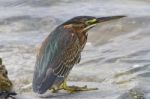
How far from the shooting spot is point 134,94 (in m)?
7.17

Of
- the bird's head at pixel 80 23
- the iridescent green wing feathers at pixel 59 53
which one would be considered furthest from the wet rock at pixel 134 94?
the bird's head at pixel 80 23

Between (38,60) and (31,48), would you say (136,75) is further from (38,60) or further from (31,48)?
(31,48)

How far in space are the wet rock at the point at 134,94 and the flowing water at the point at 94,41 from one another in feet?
0.21

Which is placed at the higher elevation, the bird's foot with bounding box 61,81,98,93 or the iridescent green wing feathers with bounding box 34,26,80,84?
the iridescent green wing feathers with bounding box 34,26,80,84

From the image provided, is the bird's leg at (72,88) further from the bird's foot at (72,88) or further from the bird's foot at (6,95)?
the bird's foot at (6,95)

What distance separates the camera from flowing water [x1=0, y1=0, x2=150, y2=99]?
795cm

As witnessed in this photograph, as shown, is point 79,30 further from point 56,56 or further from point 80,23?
point 56,56

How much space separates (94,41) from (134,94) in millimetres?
3024

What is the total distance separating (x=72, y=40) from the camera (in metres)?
7.24

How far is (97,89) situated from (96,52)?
2.05 meters

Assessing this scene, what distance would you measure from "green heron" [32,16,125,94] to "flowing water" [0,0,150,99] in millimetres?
454

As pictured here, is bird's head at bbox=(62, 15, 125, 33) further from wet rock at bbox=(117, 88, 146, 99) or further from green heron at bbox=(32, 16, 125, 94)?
wet rock at bbox=(117, 88, 146, 99)

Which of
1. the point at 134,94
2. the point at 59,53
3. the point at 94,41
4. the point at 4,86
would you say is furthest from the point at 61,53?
the point at 94,41

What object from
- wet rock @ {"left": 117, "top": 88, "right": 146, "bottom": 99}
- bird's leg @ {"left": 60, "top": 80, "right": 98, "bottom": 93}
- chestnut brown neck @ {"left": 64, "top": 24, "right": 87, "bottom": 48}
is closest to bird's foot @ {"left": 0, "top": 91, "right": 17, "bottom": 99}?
bird's leg @ {"left": 60, "top": 80, "right": 98, "bottom": 93}
